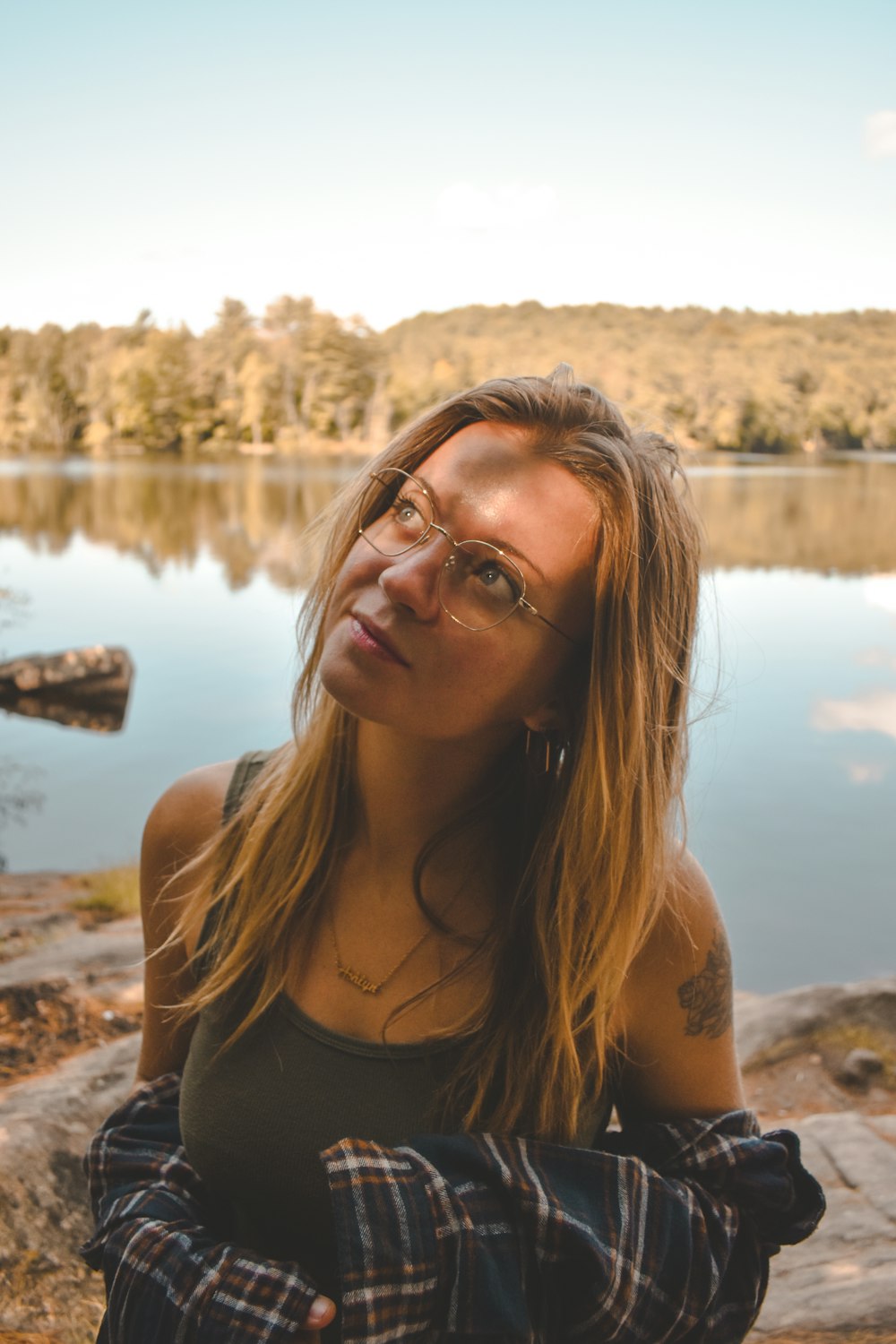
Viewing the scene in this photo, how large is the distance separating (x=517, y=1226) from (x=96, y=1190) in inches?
24.3

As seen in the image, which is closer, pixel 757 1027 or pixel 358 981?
pixel 358 981

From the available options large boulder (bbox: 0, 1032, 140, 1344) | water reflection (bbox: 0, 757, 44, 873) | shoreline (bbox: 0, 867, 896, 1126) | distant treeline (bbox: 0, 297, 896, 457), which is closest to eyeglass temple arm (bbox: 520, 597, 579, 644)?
large boulder (bbox: 0, 1032, 140, 1344)

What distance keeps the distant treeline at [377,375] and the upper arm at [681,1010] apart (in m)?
45.6

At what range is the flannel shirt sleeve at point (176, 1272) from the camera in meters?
1.12

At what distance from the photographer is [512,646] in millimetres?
1322

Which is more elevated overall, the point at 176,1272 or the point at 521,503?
the point at 521,503

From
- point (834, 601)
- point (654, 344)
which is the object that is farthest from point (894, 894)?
point (654, 344)

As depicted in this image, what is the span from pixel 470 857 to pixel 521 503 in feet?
1.70

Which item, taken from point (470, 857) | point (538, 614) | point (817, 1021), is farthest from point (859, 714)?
point (538, 614)

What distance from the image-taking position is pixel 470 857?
1.46 meters

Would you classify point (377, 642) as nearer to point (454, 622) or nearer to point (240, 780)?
point (454, 622)

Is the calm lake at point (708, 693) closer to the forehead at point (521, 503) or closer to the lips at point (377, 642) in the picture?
the forehead at point (521, 503)

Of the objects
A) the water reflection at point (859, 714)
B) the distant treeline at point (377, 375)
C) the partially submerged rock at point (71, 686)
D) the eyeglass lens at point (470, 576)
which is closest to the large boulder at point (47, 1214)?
the eyeglass lens at point (470, 576)

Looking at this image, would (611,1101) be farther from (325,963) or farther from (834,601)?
(834,601)
